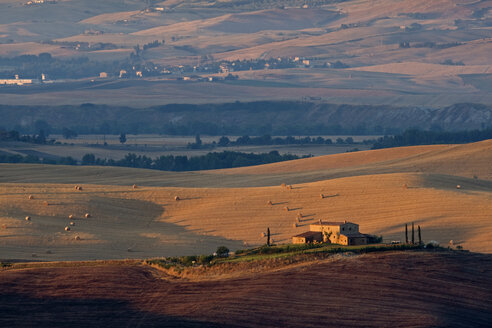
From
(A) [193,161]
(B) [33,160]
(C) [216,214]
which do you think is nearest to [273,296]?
(C) [216,214]

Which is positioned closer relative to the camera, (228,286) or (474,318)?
(474,318)

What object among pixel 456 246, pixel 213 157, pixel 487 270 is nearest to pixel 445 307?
pixel 487 270

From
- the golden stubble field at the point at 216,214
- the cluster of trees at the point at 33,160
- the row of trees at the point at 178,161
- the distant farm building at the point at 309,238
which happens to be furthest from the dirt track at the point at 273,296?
the row of trees at the point at 178,161

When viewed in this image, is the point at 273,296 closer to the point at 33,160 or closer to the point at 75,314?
the point at 75,314

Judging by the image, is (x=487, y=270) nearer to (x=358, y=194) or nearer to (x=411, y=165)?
(x=358, y=194)

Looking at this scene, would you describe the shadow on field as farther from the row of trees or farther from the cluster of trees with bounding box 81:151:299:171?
the cluster of trees with bounding box 81:151:299:171

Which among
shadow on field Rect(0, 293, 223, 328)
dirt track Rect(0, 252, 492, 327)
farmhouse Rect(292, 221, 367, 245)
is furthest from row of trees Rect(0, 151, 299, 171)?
shadow on field Rect(0, 293, 223, 328)
